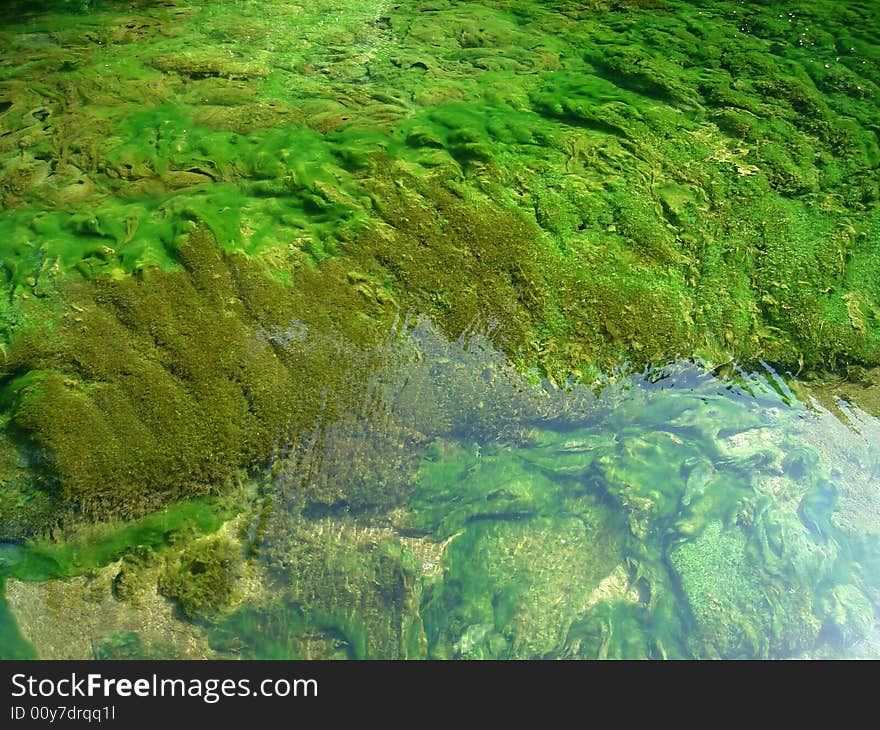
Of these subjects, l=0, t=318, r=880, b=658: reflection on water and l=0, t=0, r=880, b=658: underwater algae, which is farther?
l=0, t=0, r=880, b=658: underwater algae

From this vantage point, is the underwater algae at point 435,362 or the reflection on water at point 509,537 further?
the underwater algae at point 435,362

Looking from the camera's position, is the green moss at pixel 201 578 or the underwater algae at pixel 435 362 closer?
the green moss at pixel 201 578

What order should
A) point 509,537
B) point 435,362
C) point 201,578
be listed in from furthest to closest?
point 435,362, point 509,537, point 201,578

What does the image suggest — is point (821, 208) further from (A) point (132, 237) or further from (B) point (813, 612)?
(A) point (132, 237)

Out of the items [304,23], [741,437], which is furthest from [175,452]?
[304,23]

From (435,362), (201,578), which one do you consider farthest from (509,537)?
(201,578)

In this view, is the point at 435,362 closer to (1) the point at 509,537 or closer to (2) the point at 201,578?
(1) the point at 509,537
